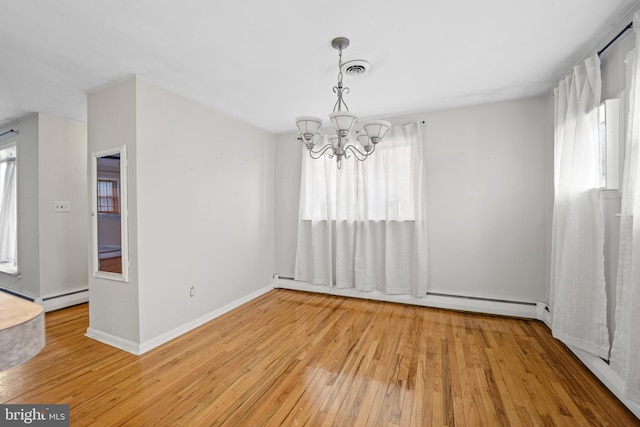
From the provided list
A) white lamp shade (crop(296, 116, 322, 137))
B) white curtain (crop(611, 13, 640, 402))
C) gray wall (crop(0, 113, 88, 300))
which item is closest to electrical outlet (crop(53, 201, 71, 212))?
gray wall (crop(0, 113, 88, 300))

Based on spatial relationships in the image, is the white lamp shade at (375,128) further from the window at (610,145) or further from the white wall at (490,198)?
the white wall at (490,198)

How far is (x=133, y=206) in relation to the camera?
2469 millimetres

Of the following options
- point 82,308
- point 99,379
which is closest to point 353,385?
point 99,379

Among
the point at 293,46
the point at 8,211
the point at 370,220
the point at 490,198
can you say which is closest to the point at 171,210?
the point at 293,46

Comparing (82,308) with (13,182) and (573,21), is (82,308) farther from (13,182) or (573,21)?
(573,21)

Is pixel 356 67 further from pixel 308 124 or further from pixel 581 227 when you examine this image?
pixel 581 227

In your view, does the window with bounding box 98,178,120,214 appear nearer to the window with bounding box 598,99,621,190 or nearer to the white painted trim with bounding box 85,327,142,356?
the white painted trim with bounding box 85,327,142,356

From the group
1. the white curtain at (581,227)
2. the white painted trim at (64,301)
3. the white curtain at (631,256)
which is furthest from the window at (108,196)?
the white curtain at (581,227)

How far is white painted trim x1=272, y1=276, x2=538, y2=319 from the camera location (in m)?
3.15

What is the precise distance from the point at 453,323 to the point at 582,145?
2082 mm

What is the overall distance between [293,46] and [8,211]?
490 cm

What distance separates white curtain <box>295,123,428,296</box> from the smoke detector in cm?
142

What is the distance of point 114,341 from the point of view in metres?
2.58

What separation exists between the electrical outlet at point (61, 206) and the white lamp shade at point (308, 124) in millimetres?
3689
